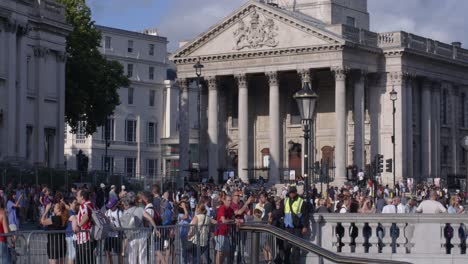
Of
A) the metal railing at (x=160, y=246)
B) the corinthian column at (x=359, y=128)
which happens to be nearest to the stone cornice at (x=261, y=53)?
the corinthian column at (x=359, y=128)

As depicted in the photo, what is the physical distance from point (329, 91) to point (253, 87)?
6.82 metres

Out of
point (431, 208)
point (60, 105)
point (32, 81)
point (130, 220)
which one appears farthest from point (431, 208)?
point (60, 105)

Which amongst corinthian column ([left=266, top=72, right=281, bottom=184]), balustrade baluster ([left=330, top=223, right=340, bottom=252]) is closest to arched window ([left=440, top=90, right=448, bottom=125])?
corinthian column ([left=266, top=72, right=281, bottom=184])

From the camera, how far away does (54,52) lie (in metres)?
76.6

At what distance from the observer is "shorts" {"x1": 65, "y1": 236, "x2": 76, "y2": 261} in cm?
2486

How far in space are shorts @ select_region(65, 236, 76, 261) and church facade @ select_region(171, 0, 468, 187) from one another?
225 ft

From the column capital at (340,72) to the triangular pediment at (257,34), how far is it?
5.87ft

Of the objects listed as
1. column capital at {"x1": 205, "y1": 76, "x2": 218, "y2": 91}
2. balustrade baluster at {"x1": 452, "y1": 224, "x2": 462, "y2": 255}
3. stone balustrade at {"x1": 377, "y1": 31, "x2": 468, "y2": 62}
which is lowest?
balustrade baluster at {"x1": 452, "y1": 224, "x2": 462, "y2": 255}

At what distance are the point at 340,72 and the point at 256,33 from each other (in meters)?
8.24

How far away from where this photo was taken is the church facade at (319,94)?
97188 millimetres

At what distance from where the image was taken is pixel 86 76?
8562cm

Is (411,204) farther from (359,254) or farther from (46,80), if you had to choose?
(46,80)

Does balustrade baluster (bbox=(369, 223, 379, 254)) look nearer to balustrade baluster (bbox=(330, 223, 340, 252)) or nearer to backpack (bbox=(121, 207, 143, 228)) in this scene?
balustrade baluster (bbox=(330, 223, 340, 252))

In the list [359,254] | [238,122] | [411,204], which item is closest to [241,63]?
[238,122]
